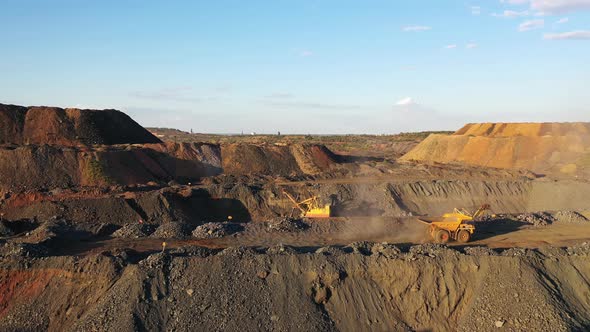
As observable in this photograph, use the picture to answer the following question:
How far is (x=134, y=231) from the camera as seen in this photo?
23188 millimetres

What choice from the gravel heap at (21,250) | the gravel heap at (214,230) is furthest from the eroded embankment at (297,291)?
the gravel heap at (214,230)

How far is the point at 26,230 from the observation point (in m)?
25.1

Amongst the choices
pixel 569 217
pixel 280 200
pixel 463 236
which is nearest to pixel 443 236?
pixel 463 236

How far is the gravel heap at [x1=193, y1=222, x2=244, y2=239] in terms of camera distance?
922 inches

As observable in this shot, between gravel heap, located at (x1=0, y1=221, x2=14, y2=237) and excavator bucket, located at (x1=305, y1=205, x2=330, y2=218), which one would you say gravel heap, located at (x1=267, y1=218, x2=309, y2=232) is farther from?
gravel heap, located at (x1=0, y1=221, x2=14, y2=237)

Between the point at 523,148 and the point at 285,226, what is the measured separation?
43522 millimetres

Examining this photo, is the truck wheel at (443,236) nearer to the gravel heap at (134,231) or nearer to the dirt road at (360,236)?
the dirt road at (360,236)

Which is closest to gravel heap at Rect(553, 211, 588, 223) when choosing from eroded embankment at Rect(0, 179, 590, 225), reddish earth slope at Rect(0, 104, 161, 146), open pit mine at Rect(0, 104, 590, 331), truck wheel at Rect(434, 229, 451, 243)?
open pit mine at Rect(0, 104, 590, 331)

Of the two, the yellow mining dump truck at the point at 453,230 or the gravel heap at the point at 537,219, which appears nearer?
the yellow mining dump truck at the point at 453,230

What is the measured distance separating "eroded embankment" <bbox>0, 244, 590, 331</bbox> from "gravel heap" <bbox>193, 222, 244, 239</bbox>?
5.84 m

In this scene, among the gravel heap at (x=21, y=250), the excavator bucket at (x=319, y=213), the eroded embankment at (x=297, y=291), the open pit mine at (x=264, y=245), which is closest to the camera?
the eroded embankment at (x=297, y=291)

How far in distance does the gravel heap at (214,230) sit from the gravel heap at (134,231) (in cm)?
212

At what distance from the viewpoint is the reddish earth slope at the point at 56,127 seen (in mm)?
46781

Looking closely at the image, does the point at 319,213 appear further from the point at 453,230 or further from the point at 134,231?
the point at 134,231
